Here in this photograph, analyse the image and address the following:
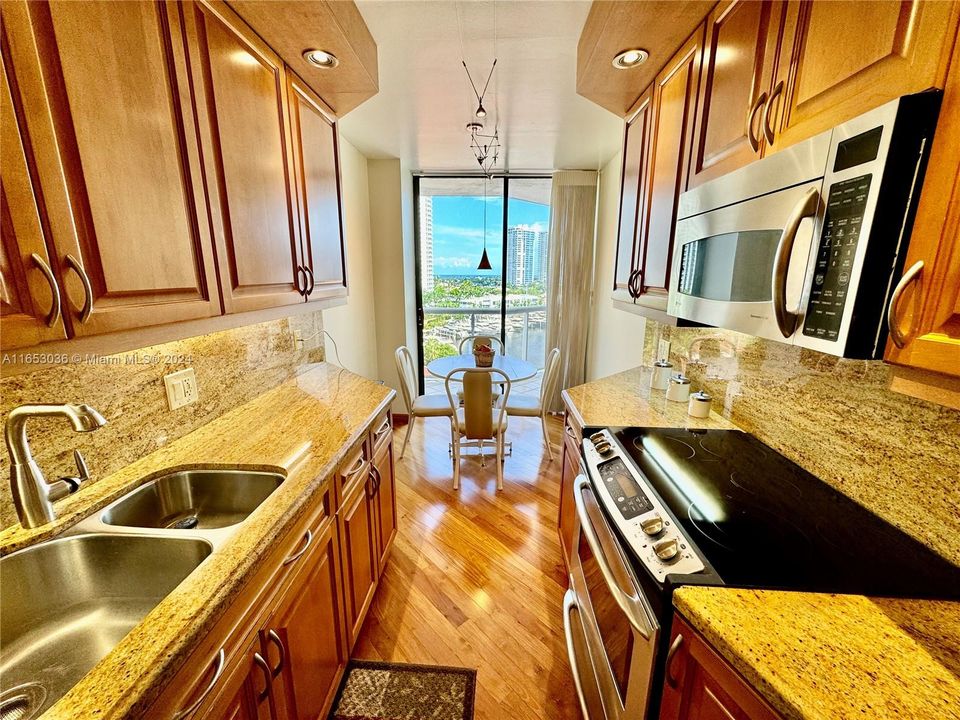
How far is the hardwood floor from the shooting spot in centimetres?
153

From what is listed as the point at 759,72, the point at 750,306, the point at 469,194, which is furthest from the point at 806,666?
the point at 469,194

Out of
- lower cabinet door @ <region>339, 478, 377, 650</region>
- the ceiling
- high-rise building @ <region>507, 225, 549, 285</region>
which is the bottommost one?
lower cabinet door @ <region>339, 478, 377, 650</region>

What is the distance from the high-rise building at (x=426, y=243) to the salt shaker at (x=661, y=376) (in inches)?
115

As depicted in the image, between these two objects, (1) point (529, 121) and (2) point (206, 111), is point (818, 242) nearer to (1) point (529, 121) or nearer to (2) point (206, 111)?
(2) point (206, 111)

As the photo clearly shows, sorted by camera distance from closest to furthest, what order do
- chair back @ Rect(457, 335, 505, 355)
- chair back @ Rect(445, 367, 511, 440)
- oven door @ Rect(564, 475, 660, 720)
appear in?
oven door @ Rect(564, 475, 660, 720)
chair back @ Rect(445, 367, 511, 440)
chair back @ Rect(457, 335, 505, 355)

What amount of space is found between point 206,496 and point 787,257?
5.64 ft

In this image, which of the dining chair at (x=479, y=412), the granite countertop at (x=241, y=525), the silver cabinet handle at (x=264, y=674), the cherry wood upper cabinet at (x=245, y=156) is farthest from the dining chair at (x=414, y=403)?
the silver cabinet handle at (x=264, y=674)

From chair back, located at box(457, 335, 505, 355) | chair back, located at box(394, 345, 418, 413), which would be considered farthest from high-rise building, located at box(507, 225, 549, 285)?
chair back, located at box(394, 345, 418, 413)

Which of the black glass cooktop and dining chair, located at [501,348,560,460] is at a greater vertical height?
the black glass cooktop

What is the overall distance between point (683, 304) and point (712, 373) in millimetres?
699

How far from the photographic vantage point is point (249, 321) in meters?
1.25

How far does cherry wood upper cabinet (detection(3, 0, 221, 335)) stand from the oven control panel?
1.27 m

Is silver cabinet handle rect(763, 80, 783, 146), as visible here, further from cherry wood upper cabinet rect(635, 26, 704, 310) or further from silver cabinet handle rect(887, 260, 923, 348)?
silver cabinet handle rect(887, 260, 923, 348)

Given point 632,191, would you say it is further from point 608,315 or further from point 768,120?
point 608,315
